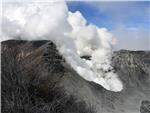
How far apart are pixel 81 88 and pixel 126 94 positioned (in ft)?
29.2

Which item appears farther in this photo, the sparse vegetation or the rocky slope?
the rocky slope

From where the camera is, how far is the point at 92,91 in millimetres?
31641

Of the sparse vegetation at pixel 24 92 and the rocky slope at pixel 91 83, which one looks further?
the rocky slope at pixel 91 83

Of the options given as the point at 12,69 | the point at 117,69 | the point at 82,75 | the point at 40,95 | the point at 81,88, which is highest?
the point at 12,69

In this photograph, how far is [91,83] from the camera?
3378 centimetres

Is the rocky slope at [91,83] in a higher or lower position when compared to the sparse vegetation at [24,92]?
lower

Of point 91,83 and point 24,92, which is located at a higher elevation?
point 24,92

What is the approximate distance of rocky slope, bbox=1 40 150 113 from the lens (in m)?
15.1

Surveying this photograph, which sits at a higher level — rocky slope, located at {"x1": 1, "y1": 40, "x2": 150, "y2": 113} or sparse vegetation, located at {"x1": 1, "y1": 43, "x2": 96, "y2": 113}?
sparse vegetation, located at {"x1": 1, "y1": 43, "x2": 96, "y2": 113}

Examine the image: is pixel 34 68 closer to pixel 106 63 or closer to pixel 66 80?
pixel 66 80

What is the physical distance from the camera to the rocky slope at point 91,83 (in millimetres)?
15062

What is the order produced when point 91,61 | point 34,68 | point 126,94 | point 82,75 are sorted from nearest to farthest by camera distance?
point 34,68 < point 82,75 < point 126,94 < point 91,61

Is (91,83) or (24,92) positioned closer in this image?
(24,92)

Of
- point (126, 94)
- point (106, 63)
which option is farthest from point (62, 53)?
point (106, 63)
